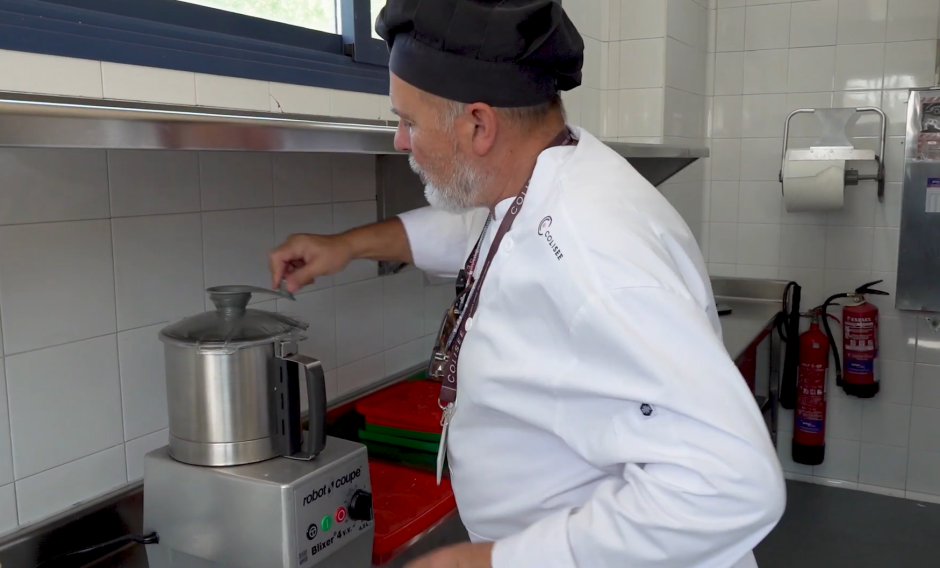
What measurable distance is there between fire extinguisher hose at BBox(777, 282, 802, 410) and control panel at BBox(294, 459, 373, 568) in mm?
2030

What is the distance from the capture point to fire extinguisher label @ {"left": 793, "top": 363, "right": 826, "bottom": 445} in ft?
8.86

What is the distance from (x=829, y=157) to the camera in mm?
2498

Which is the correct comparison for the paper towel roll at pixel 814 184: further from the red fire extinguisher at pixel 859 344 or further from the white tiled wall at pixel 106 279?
the white tiled wall at pixel 106 279

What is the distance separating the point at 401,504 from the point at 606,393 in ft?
1.91

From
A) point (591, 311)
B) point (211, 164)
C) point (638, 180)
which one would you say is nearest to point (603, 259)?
point (591, 311)

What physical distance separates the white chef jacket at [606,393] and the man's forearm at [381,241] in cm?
36

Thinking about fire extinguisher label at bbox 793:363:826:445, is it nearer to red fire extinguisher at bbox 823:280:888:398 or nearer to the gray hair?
red fire extinguisher at bbox 823:280:888:398

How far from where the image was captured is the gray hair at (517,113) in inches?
35.9

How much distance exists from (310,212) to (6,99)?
886mm

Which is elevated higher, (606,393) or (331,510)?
→ (606,393)

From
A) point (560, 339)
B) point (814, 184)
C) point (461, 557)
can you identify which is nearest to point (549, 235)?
point (560, 339)

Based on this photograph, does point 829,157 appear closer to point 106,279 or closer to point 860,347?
point 860,347

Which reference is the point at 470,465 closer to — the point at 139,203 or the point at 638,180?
the point at 638,180

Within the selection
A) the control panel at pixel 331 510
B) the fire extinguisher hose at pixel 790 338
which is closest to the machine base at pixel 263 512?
the control panel at pixel 331 510
